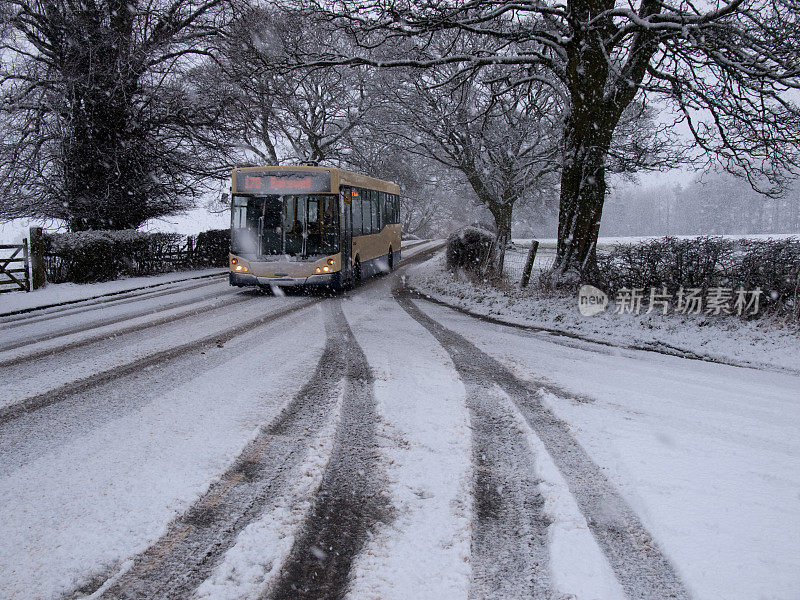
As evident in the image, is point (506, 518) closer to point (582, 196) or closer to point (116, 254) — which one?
point (582, 196)

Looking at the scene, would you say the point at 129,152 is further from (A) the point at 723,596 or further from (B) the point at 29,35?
(A) the point at 723,596

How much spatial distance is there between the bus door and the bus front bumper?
2.72 ft

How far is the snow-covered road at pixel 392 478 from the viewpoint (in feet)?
8.77

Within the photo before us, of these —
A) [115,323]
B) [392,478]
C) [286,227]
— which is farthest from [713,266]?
[115,323]

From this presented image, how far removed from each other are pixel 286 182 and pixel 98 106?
340 inches

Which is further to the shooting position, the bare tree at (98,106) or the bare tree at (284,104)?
the bare tree at (284,104)

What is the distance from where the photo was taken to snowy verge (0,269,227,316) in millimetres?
12578

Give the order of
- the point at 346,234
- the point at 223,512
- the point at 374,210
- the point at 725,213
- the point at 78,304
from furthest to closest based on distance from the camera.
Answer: the point at 725,213, the point at 374,210, the point at 346,234, the point at 78,304, the point at 223,512

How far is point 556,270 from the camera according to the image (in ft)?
40.4

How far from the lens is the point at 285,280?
14.1m

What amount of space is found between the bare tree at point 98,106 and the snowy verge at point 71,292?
130 inches

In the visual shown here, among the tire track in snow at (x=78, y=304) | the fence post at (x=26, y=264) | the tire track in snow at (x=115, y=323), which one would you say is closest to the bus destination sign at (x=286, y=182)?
the tire track in snow at (x=115, y=323)

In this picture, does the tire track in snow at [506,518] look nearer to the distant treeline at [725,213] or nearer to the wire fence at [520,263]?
the wire fence at [520,263]

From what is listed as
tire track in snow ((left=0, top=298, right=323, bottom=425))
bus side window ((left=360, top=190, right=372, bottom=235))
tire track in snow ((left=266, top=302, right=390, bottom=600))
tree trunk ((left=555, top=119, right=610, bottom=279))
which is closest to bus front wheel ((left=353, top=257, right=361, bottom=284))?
bus side window ((left=360, top=190, right=372, bottom=235))
